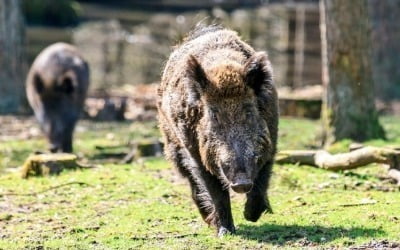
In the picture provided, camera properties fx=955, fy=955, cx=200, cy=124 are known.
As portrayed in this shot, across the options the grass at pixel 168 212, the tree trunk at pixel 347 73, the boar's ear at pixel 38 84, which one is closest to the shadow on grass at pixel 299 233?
the grass at pixel 168 212

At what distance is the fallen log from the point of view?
10102 millimetres

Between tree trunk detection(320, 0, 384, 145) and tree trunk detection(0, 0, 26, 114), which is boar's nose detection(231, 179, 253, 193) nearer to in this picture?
tree trunk detection(320, 0, 384, 145)

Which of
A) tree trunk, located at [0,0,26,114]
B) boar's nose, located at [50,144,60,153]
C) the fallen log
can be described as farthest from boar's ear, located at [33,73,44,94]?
the fallen log

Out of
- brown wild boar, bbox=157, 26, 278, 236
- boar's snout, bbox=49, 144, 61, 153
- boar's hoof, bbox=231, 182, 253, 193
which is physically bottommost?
boar's snout, bbox=49, 144, 61, 153

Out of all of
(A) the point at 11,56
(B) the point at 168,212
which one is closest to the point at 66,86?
(A) the point at 11,56

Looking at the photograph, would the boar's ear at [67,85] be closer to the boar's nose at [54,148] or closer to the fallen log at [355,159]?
the boar's nose at [54,148]

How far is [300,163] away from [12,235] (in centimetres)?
406

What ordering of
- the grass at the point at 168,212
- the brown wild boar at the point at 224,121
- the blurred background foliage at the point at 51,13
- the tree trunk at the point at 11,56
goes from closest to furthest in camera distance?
the brown wild boar at the point at 224,121, the grass at the point at 168,212, the tree trunk at the point at 11,56, the blurred background foliage at the point at 51,13

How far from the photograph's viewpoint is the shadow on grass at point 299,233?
7.45 m

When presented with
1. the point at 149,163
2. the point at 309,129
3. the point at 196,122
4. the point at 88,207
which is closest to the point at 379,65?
the point at 309,129

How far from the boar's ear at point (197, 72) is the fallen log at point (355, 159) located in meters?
3.24

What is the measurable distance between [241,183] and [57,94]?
30.3 ft

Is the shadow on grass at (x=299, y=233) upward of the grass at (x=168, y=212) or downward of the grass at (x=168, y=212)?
upward

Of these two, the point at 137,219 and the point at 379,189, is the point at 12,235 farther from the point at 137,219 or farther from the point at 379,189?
the point at 379,189
